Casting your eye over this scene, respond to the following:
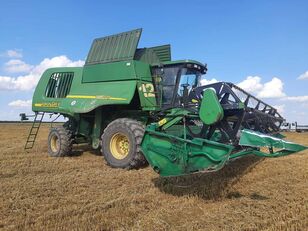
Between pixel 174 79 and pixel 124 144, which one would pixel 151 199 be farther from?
pixel 174 79

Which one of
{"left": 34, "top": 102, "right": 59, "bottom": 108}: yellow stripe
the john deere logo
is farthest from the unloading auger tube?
{"left": 34, "top": 102, "right": 59, "bottom": 108}: yellow stripe

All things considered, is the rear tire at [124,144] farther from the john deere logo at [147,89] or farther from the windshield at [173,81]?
the windshield at [173,81]

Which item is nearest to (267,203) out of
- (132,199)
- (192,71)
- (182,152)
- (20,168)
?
(182,152)

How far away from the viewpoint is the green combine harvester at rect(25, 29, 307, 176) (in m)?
5.28

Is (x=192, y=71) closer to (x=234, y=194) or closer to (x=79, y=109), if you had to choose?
(x=79, y=109)

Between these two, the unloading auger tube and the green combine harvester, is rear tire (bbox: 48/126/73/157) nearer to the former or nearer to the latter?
the green combine harvester

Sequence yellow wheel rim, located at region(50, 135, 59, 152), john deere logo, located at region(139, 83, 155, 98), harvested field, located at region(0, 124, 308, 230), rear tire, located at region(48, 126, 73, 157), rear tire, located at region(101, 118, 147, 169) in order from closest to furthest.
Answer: harvested field, located at region(0, 124, 308, 230), rear tire, located at region(101, 118, 147, 169), john deere logo, located at region(139, 83, 155, 98), rear tire, located at region(48, 126, 73, 157), yellow wheel rim, located at region(50, 135, 59, 152)

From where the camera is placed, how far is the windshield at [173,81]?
812cm

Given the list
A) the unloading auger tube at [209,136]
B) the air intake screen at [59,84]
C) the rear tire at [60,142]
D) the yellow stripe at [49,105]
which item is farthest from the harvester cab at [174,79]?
the yellow stripe at [49,105]

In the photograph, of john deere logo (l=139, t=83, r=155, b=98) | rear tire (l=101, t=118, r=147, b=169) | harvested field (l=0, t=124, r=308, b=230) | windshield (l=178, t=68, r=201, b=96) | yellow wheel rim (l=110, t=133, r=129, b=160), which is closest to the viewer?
harvested field (l=0, t=124, r=308, b=230)

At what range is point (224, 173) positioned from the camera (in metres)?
6.78

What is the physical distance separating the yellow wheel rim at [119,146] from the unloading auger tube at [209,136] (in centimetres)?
181

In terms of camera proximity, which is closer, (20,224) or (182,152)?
(20,224)

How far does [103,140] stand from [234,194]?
3.54 metres
